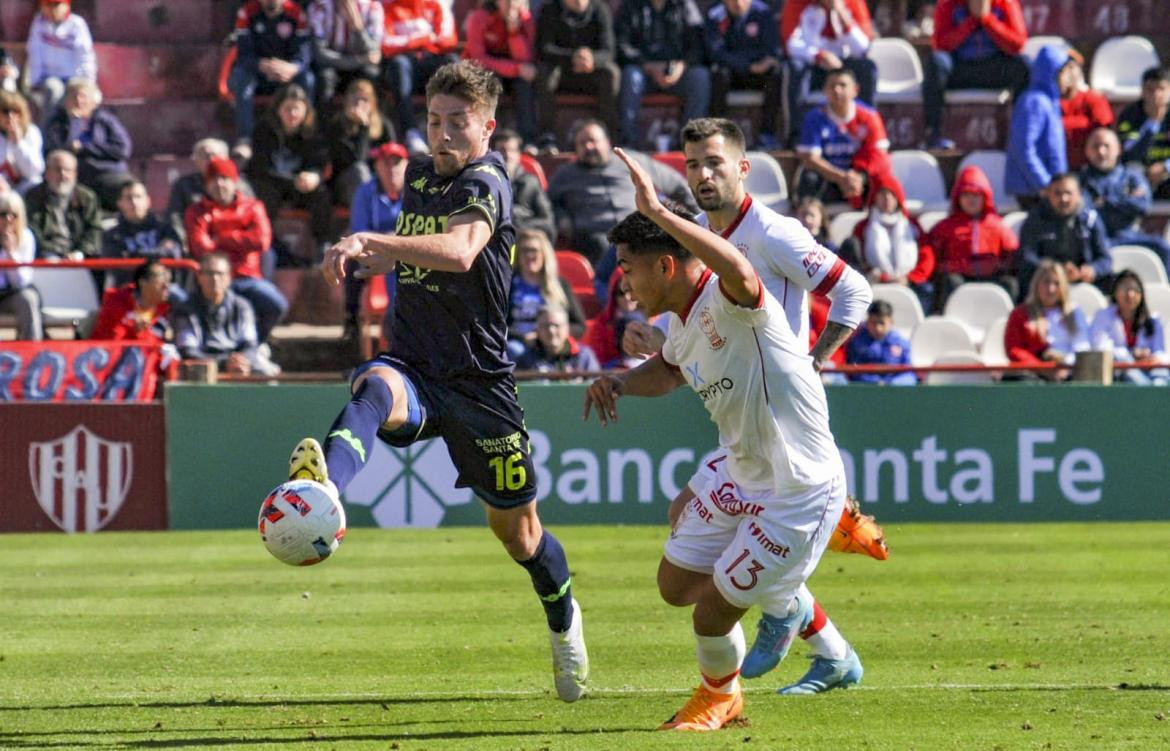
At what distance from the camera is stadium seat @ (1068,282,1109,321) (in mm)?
16297

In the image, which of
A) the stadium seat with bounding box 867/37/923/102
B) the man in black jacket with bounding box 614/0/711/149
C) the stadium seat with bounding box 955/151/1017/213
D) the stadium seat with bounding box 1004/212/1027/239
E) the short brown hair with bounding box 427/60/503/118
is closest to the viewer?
the short brown hair with bounding box 427/60/503/118

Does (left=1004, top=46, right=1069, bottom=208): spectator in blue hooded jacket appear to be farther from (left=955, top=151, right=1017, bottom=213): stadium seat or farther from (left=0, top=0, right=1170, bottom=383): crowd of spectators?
(left=955, top=151, right=1017, bottom=213): stadium seat

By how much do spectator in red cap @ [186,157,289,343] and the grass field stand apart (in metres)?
3.53

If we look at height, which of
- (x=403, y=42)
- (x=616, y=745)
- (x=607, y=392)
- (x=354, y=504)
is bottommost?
(x=354, y=504)

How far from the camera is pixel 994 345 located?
53.4 feet

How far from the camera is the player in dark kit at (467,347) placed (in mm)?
6922

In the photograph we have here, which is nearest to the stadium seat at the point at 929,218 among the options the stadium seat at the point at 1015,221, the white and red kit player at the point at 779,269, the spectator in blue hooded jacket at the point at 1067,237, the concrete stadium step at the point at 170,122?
the stadium seat at the point at 1015,221

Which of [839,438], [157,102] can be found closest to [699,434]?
[839,438]

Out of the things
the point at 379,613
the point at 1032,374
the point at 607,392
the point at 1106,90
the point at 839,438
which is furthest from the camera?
the point at 1106,90

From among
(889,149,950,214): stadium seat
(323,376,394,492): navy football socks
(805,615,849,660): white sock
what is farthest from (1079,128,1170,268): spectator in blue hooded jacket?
(323,376,394,492): navy football socks

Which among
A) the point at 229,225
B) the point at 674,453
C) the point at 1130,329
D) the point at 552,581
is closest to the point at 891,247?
the point at 1130,329

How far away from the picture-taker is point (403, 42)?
1858 centimetres

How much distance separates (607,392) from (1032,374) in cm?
937

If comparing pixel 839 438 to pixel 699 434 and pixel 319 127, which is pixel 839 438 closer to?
pixel 699 434
